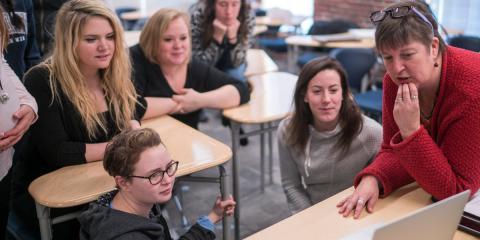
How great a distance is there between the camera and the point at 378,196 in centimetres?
142

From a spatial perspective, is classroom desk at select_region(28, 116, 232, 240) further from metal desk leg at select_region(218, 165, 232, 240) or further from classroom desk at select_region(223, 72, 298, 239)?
classroom desk at select_region(223, 72, 298, 239)

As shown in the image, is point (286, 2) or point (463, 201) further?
point (286, 2)

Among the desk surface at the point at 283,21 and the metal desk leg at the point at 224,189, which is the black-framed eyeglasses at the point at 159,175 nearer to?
the metal desk leg at the point at 224,189

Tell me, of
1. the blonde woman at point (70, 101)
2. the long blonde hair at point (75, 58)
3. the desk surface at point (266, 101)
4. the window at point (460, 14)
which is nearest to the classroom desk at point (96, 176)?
the blonde woman at point (70, 101)

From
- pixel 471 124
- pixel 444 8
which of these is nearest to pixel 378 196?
pixel 471 124

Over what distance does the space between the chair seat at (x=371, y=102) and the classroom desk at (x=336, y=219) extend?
6.23 ft

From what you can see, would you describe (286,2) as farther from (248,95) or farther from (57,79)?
(57,79)

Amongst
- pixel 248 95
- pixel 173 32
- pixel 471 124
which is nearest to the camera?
pixel 471 124

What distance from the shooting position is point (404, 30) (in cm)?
117

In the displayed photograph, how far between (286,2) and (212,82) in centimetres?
484

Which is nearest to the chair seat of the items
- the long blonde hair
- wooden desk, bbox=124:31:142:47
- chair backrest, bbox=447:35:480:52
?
chair backrest, bbox=447:35:480:52

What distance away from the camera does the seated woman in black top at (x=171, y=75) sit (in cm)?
231

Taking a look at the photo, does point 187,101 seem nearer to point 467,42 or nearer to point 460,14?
point 467,42

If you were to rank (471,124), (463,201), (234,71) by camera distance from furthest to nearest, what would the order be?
(234,71), (471,124), (463,201)
